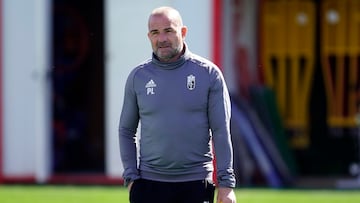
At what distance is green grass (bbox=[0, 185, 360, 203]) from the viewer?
1080 centimetres

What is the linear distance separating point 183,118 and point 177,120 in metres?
0.03

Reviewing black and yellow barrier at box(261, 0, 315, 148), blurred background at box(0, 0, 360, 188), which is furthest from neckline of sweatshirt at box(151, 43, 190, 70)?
black and yellow barrier at box(261, 0, 315, 148)

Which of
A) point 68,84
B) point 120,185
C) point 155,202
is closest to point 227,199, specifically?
point 155,202

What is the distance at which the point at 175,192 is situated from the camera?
5.64m

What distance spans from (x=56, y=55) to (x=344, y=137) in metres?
4.14

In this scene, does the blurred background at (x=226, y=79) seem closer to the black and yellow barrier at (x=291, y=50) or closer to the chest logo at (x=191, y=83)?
the black and yellow barrier at (x=291, y=50)

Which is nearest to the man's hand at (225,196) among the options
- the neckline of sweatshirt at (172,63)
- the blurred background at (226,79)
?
the neckline of sweatshirt at (172,63)

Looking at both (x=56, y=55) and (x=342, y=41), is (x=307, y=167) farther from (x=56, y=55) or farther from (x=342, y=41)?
(x=56, y=55)

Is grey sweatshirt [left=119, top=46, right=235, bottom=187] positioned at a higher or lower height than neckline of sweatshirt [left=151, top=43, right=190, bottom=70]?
lower

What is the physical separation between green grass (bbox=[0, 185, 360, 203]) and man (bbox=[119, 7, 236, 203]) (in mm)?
4944

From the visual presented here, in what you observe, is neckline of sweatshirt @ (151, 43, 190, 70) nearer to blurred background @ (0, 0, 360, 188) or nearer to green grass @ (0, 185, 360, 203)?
green grass @ (0, 185, 360, 203)

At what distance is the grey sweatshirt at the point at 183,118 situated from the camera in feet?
18.3

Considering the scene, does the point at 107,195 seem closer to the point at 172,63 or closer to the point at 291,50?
the point at 291,50

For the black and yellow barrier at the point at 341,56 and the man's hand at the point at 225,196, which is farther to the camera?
the black and yellow barrier at the point at 341,56
